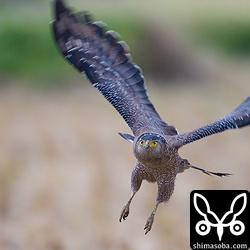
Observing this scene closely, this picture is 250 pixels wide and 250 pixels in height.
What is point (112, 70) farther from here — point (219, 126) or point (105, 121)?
point (105, 121)

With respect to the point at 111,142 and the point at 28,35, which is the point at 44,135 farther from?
the point at 28,35

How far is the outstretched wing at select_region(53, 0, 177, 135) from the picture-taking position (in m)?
11.1

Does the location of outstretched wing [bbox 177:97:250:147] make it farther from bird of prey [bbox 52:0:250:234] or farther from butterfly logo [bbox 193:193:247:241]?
butterfly logo [bbox 193:193:247:241]

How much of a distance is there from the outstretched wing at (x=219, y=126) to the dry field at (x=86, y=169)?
133cm

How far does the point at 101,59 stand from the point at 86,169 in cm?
1095

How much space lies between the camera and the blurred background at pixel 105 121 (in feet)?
57.3

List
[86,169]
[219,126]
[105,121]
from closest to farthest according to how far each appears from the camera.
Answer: [219,126]
[86,169]
[105,121]

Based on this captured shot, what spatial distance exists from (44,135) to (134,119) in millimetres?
14891

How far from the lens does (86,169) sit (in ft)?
72.5

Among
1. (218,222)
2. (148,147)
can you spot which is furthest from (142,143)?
(218,222)

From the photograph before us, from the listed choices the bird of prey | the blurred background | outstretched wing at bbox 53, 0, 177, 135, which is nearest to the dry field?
the blurred background

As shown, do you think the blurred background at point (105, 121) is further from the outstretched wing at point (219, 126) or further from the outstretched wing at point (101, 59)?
the outstretched wing at point (219, 126)

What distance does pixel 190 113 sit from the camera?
2814 cm

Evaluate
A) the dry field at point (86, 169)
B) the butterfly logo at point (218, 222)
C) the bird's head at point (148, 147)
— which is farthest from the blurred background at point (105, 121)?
the bird's head at point (148, 147)
